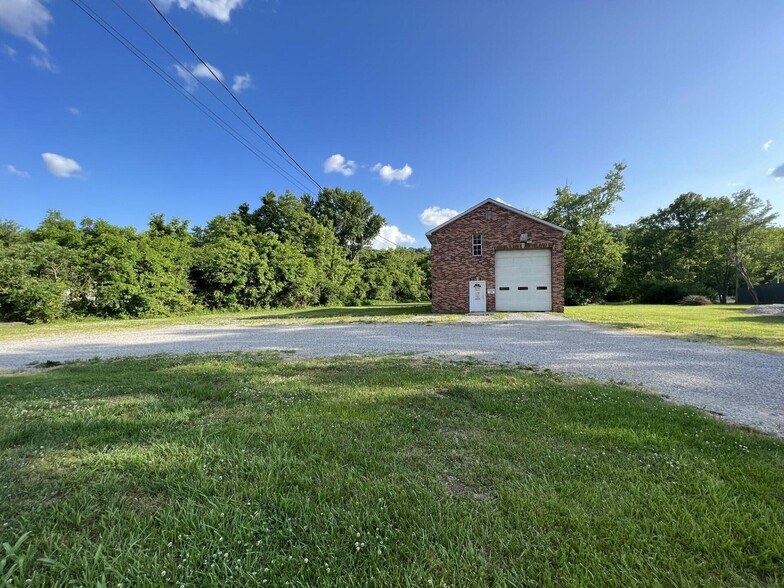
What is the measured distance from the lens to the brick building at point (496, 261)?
1906cm

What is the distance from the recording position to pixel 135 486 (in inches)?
89.4

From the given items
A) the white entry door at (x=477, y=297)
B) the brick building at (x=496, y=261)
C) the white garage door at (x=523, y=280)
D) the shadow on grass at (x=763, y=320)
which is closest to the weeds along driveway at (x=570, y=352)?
the shadow on grass at (x=763, y=320)

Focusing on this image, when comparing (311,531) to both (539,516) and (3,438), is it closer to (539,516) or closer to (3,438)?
(539,516)

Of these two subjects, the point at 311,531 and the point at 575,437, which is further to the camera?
the point at 575,437

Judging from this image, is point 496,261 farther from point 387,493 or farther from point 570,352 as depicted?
point 387,493

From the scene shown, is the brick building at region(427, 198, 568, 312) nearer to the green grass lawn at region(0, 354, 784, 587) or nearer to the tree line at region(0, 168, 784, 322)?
the tree line at region(0, 168, 784, 322)

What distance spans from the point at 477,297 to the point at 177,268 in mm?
17605

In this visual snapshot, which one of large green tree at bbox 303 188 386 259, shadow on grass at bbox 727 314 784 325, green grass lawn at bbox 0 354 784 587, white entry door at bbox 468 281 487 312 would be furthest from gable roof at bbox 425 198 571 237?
large green tree at bbox 303 188 386 259

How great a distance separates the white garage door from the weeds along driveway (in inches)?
318

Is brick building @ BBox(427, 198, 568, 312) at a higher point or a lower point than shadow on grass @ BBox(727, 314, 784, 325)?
higher

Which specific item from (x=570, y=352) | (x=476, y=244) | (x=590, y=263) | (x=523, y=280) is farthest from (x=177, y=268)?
(x=590, y=263)

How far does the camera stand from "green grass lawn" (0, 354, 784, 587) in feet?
5.19

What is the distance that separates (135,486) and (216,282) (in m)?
22.3

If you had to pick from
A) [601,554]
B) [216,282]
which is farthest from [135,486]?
→ [216,282]
